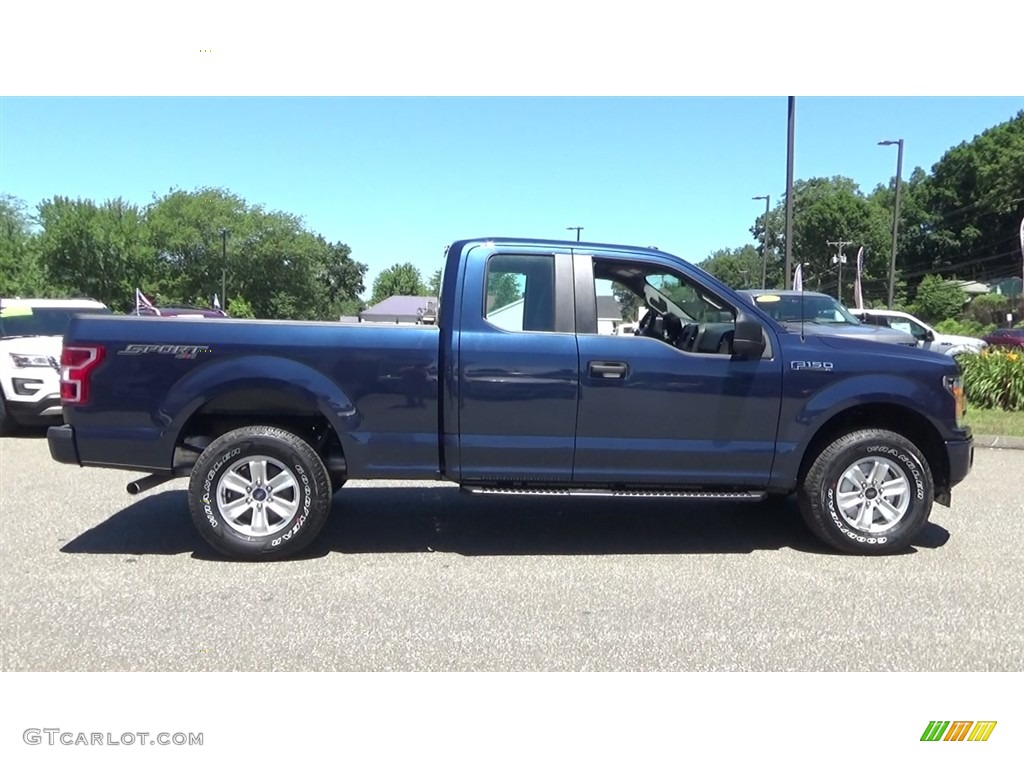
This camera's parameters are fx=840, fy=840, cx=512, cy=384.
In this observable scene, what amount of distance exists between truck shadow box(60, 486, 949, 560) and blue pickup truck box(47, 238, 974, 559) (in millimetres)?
461

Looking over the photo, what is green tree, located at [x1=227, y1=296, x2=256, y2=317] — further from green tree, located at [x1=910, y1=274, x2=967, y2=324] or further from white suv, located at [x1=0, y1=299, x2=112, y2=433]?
green tree, located at [x1=910, y1=274, x2=967, y2=324]

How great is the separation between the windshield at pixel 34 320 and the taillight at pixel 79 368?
6406 millimetres

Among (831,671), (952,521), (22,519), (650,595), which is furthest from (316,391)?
(952,521)

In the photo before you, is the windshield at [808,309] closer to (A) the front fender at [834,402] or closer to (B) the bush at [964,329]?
(A) the front fender at [834,402]

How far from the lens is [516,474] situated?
5.23 m

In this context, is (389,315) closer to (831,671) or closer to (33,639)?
(33,639)

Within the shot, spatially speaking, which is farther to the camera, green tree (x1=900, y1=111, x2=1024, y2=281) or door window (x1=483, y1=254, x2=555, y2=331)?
green tree (x1=900, y1=111, x2=1024, y2=281)

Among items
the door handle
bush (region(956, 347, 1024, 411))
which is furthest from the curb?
the door handle

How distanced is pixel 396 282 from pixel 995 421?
25.0 ft

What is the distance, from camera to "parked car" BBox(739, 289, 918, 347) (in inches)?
394

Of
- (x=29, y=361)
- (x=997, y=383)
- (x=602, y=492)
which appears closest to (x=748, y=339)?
(x=602, y=492)

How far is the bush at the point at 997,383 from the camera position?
38.5 feet

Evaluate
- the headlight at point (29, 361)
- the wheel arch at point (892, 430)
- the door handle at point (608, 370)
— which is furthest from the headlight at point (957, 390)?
the headlight at point (29, 361)
